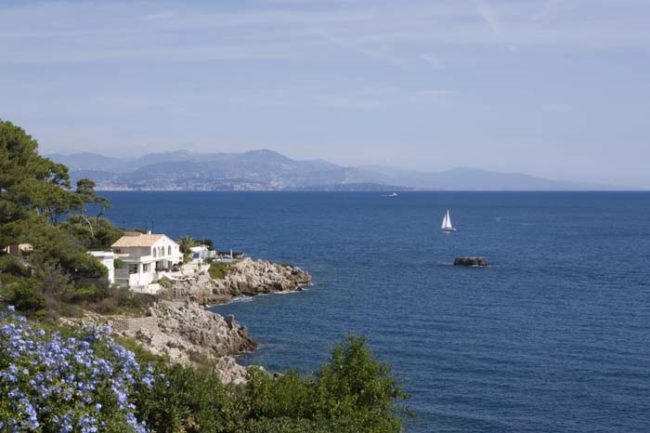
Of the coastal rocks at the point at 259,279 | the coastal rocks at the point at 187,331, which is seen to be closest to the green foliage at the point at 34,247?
the coastal rocks at the point at 187,331

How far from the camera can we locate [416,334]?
47344 millimetres

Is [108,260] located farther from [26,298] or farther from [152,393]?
[152,393]

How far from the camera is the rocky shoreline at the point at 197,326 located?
3602 cm

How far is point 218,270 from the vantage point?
67062 mm

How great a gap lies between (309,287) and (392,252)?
3302cm

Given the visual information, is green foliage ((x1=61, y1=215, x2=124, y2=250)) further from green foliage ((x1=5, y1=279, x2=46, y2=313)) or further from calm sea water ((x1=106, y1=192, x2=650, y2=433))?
green foliage ((x1=5, y1=279, x2=46, y2=313))

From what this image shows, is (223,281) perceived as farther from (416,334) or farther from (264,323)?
(416,334)

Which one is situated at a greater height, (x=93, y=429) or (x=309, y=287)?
(x=93, y=429)

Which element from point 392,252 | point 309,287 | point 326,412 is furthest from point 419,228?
point 326,412

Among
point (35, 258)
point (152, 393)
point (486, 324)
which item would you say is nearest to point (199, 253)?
point (35, 258)

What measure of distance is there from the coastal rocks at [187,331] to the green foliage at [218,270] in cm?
1664

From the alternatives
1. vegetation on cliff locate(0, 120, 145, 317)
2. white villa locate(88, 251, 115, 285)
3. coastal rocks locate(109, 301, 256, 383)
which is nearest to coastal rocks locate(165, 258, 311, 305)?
white villa locate(88, 251, 115, 285)

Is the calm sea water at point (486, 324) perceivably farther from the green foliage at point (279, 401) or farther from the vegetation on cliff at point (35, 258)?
the vegetation on cliff at point (35, 258)

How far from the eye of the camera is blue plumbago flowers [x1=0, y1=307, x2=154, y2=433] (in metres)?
13.0
